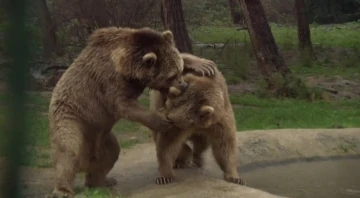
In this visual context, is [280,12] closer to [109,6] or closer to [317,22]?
[317,22]

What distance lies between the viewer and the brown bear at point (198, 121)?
6364 millimetres

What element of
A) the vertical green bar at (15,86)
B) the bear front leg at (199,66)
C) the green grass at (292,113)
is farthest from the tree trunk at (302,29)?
the vertical green bar at (15,86)

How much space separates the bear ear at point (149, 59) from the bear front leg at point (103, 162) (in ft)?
3.17

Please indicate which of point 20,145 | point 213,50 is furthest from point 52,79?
point 20,145

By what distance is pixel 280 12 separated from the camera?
1476 inches

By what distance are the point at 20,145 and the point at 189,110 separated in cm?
518

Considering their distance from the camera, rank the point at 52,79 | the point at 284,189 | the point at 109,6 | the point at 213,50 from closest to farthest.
→ 1. the point at 284,189
2. the point at 52,79
3. the point at 109,6
4. the point at 213,50

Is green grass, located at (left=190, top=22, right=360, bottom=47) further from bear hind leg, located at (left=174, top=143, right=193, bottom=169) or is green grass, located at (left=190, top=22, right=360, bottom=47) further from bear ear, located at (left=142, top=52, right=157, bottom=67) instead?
bear ear, located at (left=142, top=52, right=157, bottom=67)

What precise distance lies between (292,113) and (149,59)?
6335 mm

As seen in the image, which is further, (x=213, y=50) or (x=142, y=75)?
(x=213, y=50)

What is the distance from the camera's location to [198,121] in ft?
20.8

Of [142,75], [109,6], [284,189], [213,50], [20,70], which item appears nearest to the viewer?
[20,70]

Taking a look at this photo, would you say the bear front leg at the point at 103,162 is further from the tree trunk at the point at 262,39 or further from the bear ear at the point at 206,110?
the tree trunk at the point at 262,39

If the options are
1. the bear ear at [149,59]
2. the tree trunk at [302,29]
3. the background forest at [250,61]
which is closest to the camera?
the bear ear at [149,59]
